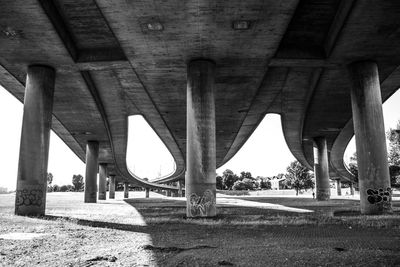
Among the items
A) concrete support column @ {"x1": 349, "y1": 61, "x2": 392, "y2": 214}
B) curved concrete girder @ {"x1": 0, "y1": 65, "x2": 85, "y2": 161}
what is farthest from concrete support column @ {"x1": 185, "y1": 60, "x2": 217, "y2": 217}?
curved concrete girder @ {"x1": 0, "y1": 65, "x2": 85, "y2": 161}

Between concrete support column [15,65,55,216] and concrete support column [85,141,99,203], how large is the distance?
2572 centimetres

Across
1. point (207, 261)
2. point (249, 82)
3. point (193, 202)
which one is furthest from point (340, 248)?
point (249, 82)

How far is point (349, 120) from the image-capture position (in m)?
41.0

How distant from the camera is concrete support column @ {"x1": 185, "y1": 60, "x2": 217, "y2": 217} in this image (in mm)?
19859

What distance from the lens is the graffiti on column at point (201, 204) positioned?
64.8 ft

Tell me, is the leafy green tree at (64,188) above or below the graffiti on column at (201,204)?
above

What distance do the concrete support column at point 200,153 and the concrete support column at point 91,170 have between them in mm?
30009

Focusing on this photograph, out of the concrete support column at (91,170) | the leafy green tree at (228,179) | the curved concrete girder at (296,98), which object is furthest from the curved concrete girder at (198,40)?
the leafy green tree at (228,179)

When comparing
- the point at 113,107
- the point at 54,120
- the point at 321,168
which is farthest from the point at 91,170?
the point at 321,168

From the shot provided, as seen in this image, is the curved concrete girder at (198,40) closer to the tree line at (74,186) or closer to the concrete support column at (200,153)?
the concrete support column at (200,153)

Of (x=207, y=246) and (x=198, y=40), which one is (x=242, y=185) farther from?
(x=207, y=246)

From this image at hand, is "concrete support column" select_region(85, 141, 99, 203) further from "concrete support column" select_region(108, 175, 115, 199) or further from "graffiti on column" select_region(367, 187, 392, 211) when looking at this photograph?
"graffiti on column" select_region(367, 187, 392, 211)

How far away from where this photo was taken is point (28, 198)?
819 inches

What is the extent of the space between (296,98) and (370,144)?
47.4 feet
